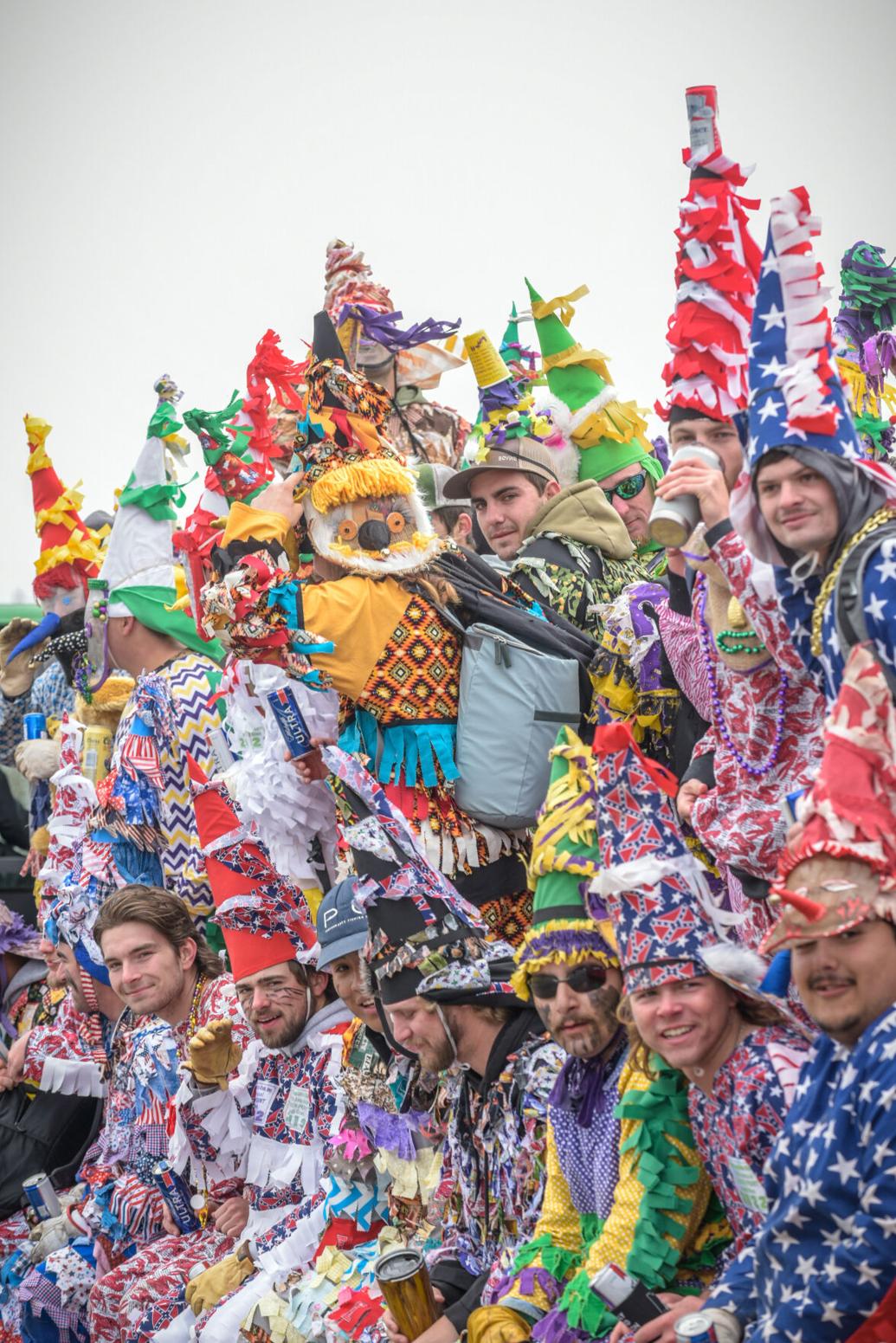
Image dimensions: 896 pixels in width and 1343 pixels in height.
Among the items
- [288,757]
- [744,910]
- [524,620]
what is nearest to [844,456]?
[744,910]

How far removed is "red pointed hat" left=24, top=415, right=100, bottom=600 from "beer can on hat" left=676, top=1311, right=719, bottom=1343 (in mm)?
6483

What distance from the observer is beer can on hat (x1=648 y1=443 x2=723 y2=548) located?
3.80 m

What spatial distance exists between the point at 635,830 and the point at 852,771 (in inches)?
33.0

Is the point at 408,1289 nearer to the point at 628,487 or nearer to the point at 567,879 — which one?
the point at 567,879

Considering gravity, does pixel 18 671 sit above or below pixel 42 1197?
above

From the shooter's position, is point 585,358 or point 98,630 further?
point 98,630

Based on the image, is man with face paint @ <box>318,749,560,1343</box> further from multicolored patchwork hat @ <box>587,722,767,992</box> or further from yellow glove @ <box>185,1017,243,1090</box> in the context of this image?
yellow glove @ <box>185,1017,243,1090</box>

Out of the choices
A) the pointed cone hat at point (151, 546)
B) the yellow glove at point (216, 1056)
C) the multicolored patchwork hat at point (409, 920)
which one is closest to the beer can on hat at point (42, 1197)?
the yellow glove at point (216, 1056)

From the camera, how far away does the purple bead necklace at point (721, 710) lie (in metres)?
3.89

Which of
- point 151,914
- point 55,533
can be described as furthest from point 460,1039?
point 55,533

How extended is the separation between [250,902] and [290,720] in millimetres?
979

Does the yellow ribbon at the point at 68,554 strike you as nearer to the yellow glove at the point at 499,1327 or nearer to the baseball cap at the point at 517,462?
the baseball cap at the point at 517,462

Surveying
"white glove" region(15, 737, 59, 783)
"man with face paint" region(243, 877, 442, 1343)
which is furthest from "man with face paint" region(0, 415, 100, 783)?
"man with face paint" region(243, 877, 442, 1343)

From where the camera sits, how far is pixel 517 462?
6.05 meters
